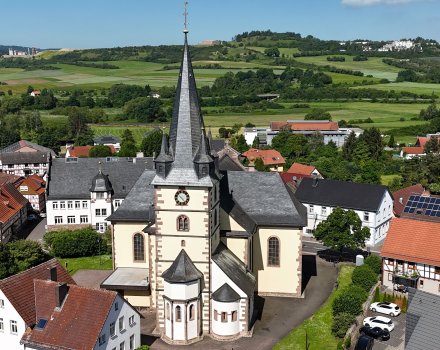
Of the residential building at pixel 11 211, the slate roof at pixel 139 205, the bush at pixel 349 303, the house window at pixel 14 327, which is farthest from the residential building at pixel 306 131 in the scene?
the house window at pixel 14 327

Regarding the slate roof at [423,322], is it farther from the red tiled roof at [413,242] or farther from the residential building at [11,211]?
the residential building at [11,211]

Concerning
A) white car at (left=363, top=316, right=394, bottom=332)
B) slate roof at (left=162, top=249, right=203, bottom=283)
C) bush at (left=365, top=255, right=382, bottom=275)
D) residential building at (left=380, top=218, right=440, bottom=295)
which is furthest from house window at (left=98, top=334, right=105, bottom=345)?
bush at (left=365, top=255, right=382, bottom=275)

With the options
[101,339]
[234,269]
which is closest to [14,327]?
[101,339]

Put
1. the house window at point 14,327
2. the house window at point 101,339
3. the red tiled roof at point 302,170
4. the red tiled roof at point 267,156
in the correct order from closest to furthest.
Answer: the house window at point 101,339 → the house window at point 14,327 → the red tiled roof at point 302,170 → the red tiled roof at point 267,156

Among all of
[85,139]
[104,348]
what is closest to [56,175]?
[104,348]

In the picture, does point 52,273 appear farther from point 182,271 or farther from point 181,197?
point 181,197

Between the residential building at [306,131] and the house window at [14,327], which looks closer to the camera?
the house window at [14,327]

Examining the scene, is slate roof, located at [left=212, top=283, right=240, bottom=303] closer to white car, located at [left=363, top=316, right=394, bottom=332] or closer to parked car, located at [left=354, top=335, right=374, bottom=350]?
parked car, located at [left=354, top=335, right=374, bottom=350]

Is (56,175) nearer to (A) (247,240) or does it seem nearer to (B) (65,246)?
(B) (65,246)
